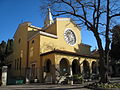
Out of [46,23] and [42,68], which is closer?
[42,68]

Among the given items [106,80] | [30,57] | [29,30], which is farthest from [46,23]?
[106,80]

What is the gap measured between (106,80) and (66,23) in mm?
17458

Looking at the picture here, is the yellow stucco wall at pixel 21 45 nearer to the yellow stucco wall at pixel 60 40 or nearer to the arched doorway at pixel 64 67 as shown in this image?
the yellow stucco wall at pixel 60 40

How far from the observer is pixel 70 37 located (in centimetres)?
2877

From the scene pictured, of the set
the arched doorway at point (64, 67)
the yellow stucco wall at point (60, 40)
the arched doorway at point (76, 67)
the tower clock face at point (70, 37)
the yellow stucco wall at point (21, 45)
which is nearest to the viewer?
the arched doorway at point (64, 67)

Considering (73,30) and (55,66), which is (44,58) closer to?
(55,66)

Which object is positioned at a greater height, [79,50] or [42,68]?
[79,50]

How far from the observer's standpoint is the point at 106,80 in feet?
43.1

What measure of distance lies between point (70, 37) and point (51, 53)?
9789mm

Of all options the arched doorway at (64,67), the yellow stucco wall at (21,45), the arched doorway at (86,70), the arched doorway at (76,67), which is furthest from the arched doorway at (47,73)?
the arched doorway at (86,70)

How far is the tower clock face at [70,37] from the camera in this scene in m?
27.8

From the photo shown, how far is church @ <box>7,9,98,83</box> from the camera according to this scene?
20.4 metres

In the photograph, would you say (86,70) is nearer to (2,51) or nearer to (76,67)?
(76,67)

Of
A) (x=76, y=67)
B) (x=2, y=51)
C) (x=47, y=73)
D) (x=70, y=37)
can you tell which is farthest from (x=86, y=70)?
(x=2, y=51)
